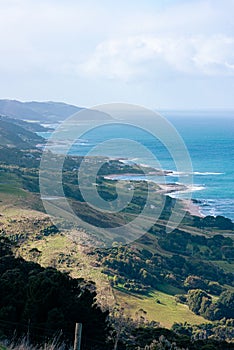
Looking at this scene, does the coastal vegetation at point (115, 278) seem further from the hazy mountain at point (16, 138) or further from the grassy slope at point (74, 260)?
the hazy mountain at point (16, 138)

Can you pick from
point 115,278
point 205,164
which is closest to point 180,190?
point 205,164

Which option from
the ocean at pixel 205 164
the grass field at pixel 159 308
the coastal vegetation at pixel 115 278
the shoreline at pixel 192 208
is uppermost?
the ocean at pixel 205 164

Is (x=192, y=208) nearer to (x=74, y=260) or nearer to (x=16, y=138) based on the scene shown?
(x=74, y=260)

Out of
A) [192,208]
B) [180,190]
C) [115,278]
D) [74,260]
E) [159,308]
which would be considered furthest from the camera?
[180,190]

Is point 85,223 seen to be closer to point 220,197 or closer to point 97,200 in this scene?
point 97,200

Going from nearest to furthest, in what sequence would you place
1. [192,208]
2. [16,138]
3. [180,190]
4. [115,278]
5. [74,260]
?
[74,260] → [115,278] → [192,208] → [180,190] → [16,138]

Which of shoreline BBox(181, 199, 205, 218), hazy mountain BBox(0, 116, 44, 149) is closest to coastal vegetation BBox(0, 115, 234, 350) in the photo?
shoreline BBox(181, 199, 205, 218)

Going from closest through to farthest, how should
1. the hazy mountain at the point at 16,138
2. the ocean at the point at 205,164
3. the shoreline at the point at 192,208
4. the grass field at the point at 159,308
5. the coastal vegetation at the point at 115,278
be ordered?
1. the coastal vegetation at the point at 115,278
2. the grass field at the point at 159,308
3. the shoreline at the point at 192,208
4. the ocean at the point at 205,164
5. the hazy mountain at the point at 16,138

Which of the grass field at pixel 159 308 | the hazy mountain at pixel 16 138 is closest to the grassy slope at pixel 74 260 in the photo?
the grass field at pixel 159 308

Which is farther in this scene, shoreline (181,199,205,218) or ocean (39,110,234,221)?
ocean (39,110,234,221)

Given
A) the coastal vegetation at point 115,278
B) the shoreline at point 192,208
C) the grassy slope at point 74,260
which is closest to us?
the coastal vegetation at point 115,278

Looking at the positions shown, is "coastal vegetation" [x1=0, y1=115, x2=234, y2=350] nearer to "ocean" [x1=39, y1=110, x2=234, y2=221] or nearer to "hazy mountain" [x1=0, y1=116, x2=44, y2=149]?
"ocean" [x1=39, y1=110, x2=234, y2=221]
